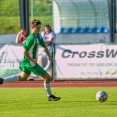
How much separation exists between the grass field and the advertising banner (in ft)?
16.9

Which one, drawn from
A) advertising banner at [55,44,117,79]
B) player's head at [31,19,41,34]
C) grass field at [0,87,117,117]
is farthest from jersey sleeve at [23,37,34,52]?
advertising banner at [55,44,117,79]

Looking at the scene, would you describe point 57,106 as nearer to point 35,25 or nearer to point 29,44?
point 29,44

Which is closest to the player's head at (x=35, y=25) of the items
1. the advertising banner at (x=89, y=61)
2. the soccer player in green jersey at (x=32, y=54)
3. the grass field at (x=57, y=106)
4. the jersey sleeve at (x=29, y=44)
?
the soccer player in green jersey at (x=32, y=54)

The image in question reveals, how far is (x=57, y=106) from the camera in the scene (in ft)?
43.7

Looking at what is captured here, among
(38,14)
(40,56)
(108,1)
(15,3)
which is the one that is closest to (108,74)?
(40,56)

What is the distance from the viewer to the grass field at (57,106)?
38.3 feet

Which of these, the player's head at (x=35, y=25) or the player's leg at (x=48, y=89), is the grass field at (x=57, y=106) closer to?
the player's leg at (x=48, y=89)

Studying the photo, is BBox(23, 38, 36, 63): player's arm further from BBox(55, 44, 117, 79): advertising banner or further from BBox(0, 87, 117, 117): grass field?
BBox(55, 44, 117, 79): advertising banner

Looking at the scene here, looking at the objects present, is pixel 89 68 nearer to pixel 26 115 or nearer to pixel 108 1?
pixel 108 1

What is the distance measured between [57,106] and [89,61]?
30.0 feet

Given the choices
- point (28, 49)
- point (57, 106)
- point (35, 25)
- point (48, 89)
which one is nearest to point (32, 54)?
point (28, 49)

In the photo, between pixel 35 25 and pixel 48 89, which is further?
pixel 48 89

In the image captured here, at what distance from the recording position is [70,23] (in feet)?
102

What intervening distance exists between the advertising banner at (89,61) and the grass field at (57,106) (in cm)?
514
